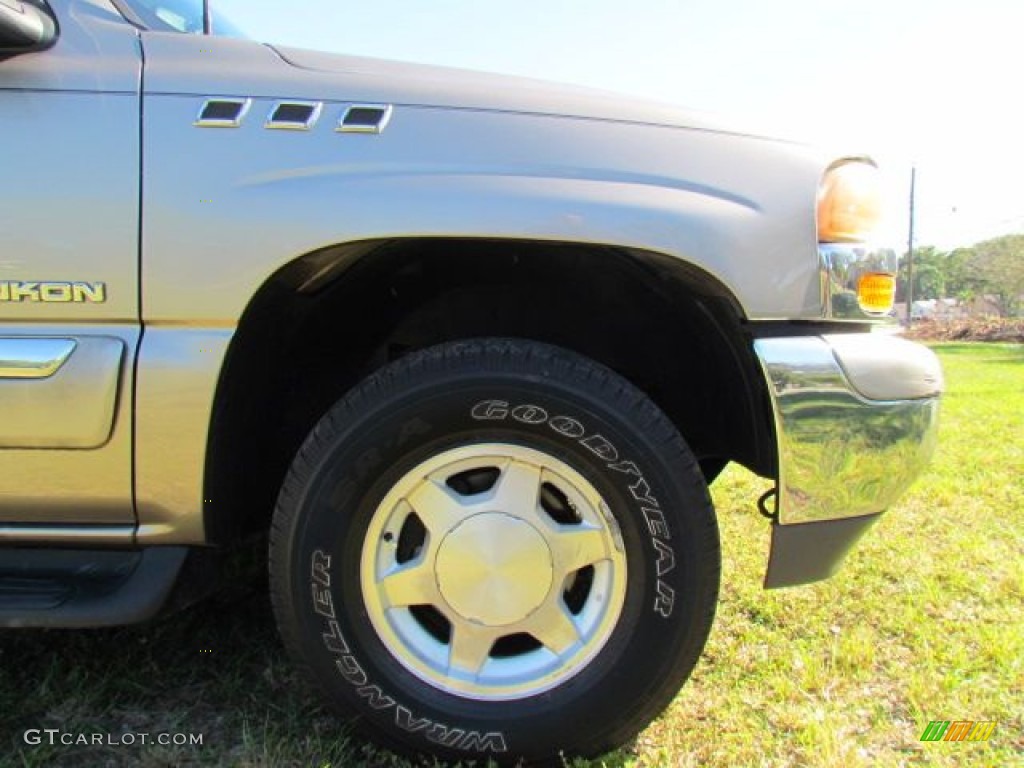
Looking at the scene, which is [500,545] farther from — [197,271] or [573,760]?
[197,271]

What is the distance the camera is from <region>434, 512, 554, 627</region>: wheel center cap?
5.35 feet

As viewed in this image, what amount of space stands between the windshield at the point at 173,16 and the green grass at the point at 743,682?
1.69 meters

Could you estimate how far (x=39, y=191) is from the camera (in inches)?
59.8

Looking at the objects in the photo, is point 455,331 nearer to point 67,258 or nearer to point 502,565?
point 502,565

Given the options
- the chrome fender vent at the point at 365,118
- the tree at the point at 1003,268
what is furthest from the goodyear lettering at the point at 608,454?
the tree at the point at 1003,268

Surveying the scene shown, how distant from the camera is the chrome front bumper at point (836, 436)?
1.61 meters

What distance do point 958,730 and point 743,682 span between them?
0.51 m

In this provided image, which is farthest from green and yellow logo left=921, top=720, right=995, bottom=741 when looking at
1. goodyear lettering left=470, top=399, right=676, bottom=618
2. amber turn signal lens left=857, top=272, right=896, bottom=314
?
amber turn signal lens left=857, top=272, right=896, bottom=314

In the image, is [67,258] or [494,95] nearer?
[67,258]

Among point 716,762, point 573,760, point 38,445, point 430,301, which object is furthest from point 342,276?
point 716,762

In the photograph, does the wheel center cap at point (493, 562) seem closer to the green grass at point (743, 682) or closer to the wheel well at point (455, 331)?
the green grass at point (743, 682)

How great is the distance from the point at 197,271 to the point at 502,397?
701mm

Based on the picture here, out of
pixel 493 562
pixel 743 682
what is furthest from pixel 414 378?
pixel 743 682

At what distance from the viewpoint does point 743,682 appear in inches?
79.7
